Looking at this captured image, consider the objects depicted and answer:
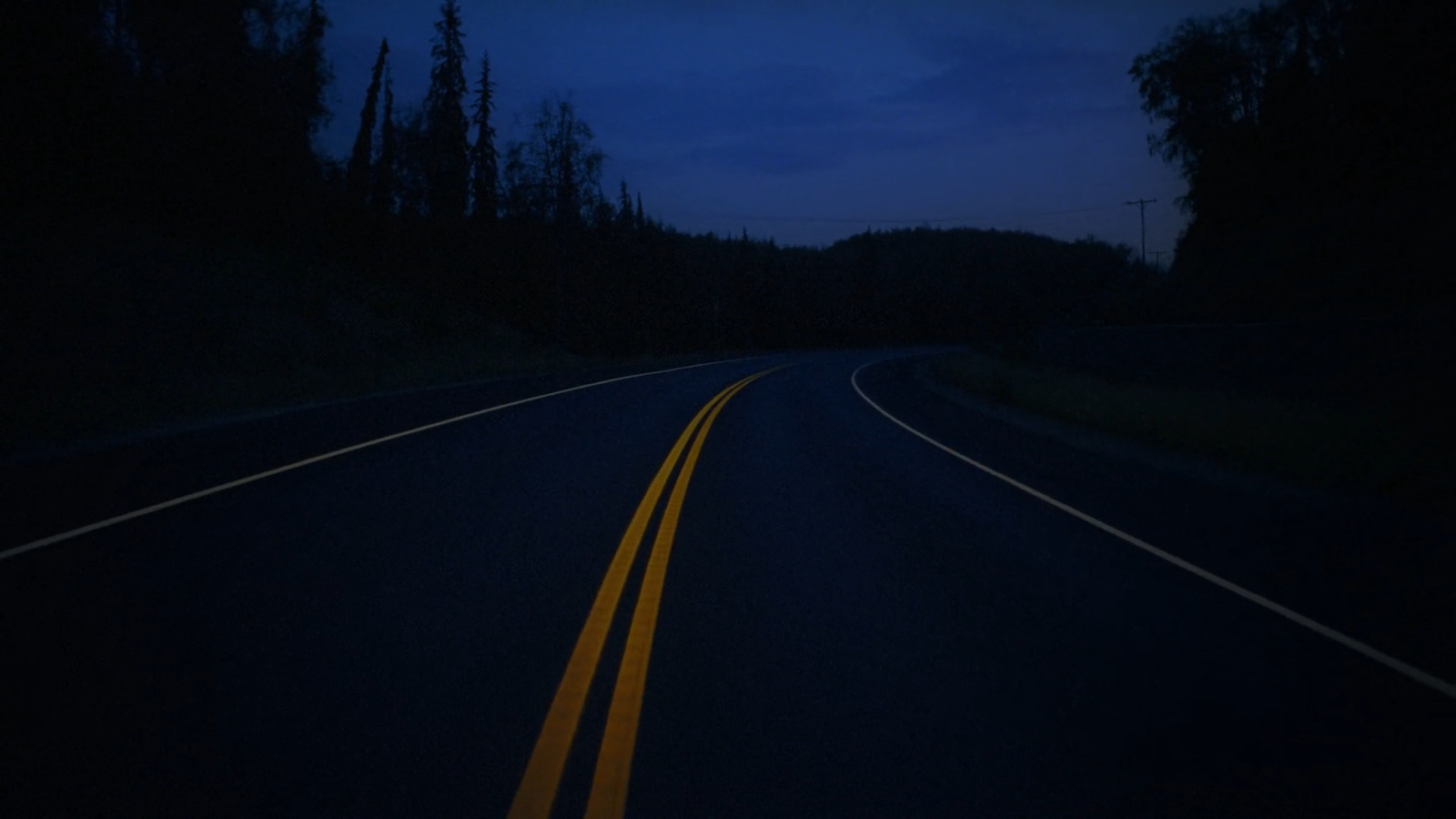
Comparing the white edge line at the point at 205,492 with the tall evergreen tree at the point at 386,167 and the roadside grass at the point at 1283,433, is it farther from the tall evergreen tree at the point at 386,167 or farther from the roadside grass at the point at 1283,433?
the tall evergreen tree at the point at 386,167

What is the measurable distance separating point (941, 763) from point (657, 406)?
20239 millimetres

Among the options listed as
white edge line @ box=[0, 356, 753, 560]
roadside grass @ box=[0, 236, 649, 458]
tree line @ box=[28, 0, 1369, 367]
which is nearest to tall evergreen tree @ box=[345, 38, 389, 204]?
tree line @ box=[28, 0, 1369, 367]

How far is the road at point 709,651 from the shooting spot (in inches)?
161

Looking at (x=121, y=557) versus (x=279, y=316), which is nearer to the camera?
(x=121, y=557)

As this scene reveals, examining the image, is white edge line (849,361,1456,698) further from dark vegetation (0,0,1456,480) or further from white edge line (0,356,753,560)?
dark vegetation (0,0,1456,480)

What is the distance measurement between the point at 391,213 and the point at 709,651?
62.5m

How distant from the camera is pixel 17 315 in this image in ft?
78.0

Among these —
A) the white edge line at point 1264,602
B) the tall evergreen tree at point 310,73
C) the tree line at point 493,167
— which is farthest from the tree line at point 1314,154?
the tall evergreen tree at point 310,73

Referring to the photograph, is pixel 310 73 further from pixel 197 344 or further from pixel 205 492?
pixel 205 492

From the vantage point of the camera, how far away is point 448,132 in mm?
62375

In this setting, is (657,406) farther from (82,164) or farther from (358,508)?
(82,164)

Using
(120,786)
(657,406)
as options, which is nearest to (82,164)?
(657,406)

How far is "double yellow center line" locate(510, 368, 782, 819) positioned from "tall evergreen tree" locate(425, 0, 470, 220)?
58.2 metres

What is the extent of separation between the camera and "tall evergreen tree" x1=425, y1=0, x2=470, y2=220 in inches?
2432
